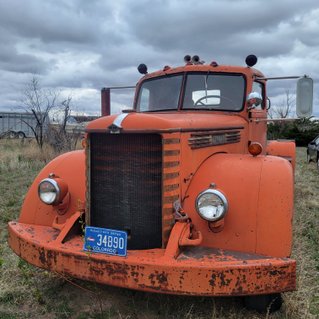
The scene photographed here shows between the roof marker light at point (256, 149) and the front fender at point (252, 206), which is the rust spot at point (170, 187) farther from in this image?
the roof marker light at point (256, 149)

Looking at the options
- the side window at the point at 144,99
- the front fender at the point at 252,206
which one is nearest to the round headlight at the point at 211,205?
the front fender at the point at 252,206

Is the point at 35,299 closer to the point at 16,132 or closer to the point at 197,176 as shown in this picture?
Result: the point at 197,176

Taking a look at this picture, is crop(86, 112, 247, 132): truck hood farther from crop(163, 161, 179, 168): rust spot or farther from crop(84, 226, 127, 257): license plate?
crop(84, 226, 127, 257): license plate

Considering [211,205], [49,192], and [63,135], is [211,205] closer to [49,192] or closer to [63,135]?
[49,192]

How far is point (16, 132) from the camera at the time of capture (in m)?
37.7

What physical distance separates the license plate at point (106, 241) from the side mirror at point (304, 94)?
2707mm

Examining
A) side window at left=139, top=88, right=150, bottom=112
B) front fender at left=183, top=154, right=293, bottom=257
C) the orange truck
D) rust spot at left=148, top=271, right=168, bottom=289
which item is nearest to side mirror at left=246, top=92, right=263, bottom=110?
the orange truck

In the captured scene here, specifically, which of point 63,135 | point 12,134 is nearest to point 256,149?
point 63,135

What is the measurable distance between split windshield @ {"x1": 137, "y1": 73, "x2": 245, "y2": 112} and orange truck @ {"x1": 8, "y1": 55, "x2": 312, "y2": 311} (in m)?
0.88

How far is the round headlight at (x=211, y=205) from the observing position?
3.29 metres

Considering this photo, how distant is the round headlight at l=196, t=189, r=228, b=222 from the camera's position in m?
3.29

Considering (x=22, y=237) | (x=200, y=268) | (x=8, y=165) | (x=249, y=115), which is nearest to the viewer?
(x=200, y=268)

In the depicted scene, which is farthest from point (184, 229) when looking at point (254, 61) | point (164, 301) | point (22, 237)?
point (254, 61)

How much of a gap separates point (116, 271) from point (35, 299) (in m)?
1.18
